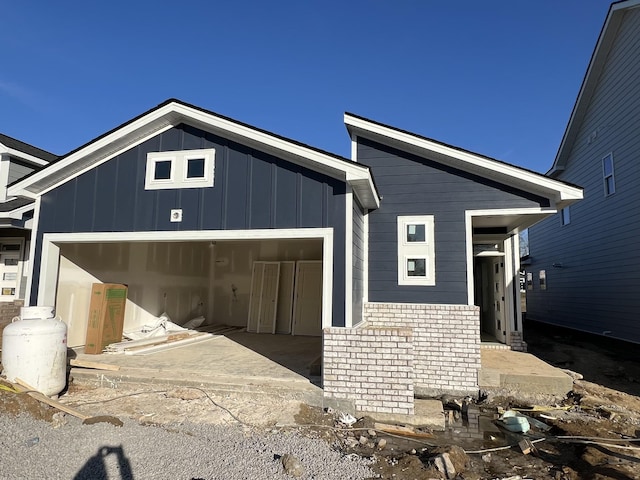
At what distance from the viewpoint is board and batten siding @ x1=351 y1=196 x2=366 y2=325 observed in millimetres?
6328

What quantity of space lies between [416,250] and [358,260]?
120 cm

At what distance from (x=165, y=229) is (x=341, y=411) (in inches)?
163

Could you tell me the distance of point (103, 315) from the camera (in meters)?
8.08

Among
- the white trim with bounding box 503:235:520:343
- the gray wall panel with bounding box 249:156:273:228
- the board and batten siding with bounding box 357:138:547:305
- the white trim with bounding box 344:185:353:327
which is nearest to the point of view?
the white trim with bounding box 344:185:353:327

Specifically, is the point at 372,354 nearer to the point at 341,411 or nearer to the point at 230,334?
the point at 341,411

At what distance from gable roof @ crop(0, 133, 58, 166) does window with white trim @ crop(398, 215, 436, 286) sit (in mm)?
8927

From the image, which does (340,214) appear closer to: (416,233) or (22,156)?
(416,233)

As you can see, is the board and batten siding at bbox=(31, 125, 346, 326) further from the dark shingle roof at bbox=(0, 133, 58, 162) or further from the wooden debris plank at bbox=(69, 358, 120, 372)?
the dark shingle roof at bbox=(0, 133, 58, 162)

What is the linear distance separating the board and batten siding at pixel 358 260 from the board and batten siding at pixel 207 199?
0.41 metres

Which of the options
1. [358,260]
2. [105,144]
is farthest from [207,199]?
[358,260]

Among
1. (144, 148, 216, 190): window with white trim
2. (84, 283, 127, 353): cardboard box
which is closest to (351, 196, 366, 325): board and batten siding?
(144, 148, 216, 190): window with white trim

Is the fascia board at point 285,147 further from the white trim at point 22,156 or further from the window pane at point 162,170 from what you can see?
→ the white trim at point 22,156

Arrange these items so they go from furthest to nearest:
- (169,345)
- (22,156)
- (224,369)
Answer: (22,156)
(169,345)
(224,369)

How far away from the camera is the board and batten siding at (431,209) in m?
6.99
